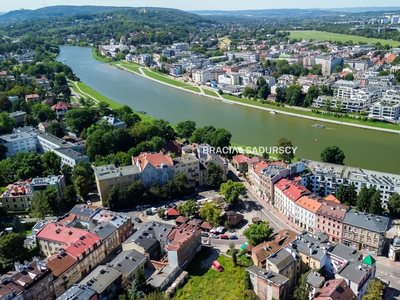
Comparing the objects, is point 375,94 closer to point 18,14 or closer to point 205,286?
point 205,286

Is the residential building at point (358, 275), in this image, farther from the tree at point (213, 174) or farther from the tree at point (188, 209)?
the tree at point (213, 174)

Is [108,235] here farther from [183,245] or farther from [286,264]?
[286,264]

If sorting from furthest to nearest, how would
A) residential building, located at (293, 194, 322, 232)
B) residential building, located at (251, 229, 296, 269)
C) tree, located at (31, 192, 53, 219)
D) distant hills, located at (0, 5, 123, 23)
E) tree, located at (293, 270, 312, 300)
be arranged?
1. distant hills, located at (0, 5, 123, 23)
2. tree, located at (31, 192, 53, 219)
3. residential building, located at (293, 194, 322, 232)
4. residential building, located at (251, 229, 296, 269)
5. tree, located at (293, 270, 312, 300)

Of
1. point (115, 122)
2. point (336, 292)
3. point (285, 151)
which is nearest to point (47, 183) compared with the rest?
point (115, 122)

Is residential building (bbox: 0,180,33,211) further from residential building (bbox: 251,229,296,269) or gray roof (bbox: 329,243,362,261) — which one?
gray roof (bbox: 329,243,362,261)

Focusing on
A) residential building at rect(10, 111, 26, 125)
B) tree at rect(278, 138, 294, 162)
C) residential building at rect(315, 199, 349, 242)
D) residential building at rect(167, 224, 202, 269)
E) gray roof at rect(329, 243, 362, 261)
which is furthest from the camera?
residential building at rect(10, 111, 26, 125)

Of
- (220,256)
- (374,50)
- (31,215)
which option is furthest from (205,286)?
(374,50)

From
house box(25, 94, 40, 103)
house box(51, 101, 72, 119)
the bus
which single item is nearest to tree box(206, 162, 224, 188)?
the bus
